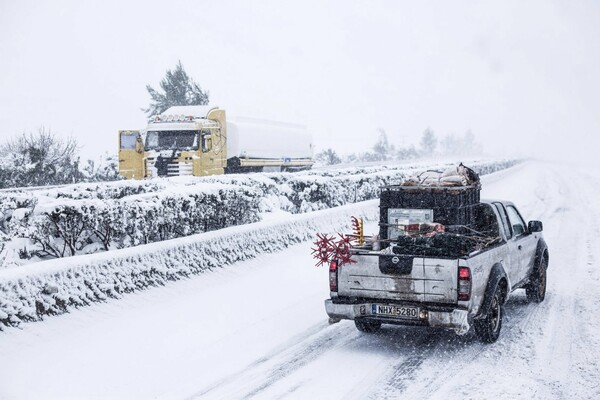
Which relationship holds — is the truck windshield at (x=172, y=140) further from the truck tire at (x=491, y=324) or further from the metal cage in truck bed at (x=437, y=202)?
the truck tire at (x=491, y=324)

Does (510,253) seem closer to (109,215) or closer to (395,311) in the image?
(395,311)

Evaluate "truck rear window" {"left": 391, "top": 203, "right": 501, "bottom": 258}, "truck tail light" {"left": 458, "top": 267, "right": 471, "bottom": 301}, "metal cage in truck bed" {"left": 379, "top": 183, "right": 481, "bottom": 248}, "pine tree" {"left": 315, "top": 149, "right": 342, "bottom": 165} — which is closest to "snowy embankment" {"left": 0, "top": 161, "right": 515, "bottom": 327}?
"metal cage in truck bed" {"left": 379, "top": 183, "right": 481, "bottom": 248}

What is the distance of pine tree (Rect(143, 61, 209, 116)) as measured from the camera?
49.5m

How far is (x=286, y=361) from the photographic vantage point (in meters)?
6.84

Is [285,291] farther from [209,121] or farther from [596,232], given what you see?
[209,121]

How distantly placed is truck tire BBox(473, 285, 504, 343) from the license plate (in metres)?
0.85

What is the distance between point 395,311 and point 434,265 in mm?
698

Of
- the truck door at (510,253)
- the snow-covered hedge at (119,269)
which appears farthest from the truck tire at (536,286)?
the snow-covered hedge at (119,269)

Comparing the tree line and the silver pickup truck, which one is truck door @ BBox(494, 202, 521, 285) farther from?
the tree line

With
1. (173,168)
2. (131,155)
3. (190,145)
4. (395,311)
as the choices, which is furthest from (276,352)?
(131,155)

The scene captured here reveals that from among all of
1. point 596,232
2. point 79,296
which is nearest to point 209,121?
point 596,232

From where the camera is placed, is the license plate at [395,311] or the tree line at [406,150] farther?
the tree line at [406,150]

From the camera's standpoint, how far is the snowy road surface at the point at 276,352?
236 inches

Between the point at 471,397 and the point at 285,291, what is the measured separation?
16.8 ft
